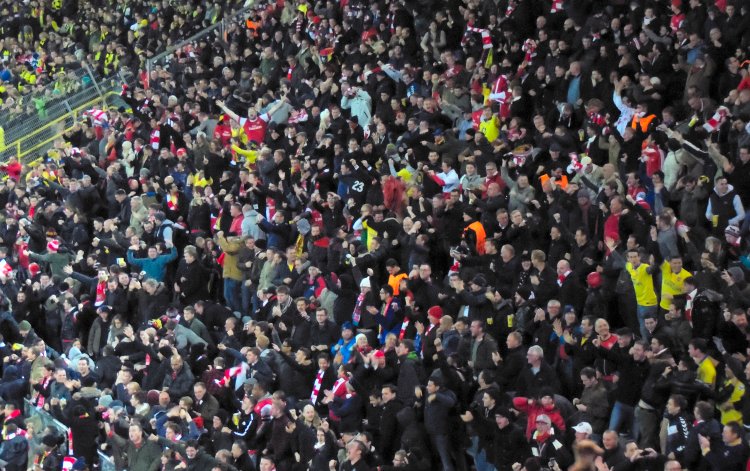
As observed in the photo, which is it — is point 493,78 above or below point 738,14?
below

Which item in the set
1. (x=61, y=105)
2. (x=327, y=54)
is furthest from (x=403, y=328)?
(x=61, y=105)

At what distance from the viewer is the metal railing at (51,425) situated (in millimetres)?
16250

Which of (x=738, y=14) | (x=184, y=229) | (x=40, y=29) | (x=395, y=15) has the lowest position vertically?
(x=40, y=29)

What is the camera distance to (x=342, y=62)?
2297cm

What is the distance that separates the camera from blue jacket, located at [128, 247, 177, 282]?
20078mm

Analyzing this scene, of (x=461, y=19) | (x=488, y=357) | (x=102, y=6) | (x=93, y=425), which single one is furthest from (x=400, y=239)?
(x=102, y=6)

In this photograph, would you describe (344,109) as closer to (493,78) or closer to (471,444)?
(493,78)

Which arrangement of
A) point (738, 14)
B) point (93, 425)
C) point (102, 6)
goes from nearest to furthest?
1. point (93, 425)
2. point (738, 14)
3. point (102, 6)

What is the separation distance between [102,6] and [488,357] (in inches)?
758

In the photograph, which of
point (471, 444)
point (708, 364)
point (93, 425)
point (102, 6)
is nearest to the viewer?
point (708, 364)

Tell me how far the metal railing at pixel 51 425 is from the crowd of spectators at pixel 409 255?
0.36 ft

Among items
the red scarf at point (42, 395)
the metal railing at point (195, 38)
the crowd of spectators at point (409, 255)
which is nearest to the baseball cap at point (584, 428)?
the crowd of spectators at point (409, 255)

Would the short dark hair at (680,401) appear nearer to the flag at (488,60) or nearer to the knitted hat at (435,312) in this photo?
the knitted hat at (435,312)

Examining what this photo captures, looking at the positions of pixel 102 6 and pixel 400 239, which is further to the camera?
pixel 102 6
